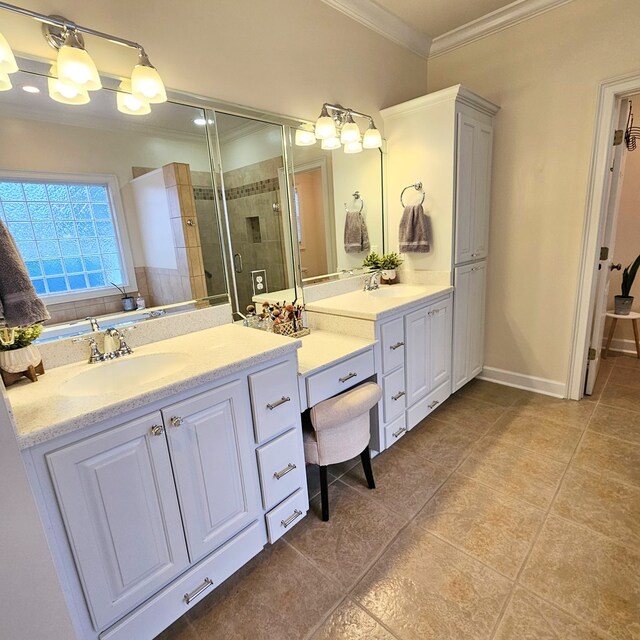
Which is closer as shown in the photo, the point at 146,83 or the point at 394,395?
the point at 146,83

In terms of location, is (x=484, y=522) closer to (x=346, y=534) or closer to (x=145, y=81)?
(x=346, y=534)

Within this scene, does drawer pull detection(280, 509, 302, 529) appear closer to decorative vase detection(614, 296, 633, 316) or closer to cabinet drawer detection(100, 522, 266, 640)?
cabinet drawer detection(100, 522, 266, 640)

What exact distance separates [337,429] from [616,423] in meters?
1.96

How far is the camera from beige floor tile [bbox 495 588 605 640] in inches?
45.9

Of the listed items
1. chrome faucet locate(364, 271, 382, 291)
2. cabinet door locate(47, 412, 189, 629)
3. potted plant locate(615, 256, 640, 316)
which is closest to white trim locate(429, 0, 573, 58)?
chrome faucet locate(364, 271, 382, 291)

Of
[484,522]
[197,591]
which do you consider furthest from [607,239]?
[197,591]

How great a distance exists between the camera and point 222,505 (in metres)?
1.29

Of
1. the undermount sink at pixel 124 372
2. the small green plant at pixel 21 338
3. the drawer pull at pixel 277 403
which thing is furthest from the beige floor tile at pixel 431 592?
the small green plant at pixel 21 338

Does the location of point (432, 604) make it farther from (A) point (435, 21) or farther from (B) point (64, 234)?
(A) point (435, 21)

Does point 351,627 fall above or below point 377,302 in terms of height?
below

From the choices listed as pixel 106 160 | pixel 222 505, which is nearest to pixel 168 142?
pixel 106 160

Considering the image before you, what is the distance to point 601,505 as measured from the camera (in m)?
1.67

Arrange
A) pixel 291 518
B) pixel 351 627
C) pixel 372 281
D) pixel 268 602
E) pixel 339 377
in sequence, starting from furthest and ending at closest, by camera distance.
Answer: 1. pixel 372 281
2. pixel 339 377
3. pixel 291 518
4. pixel 268 602
5. pixel 351 627

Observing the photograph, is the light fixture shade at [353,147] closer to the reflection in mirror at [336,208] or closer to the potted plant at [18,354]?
the reflection in mirror at [336,208]
